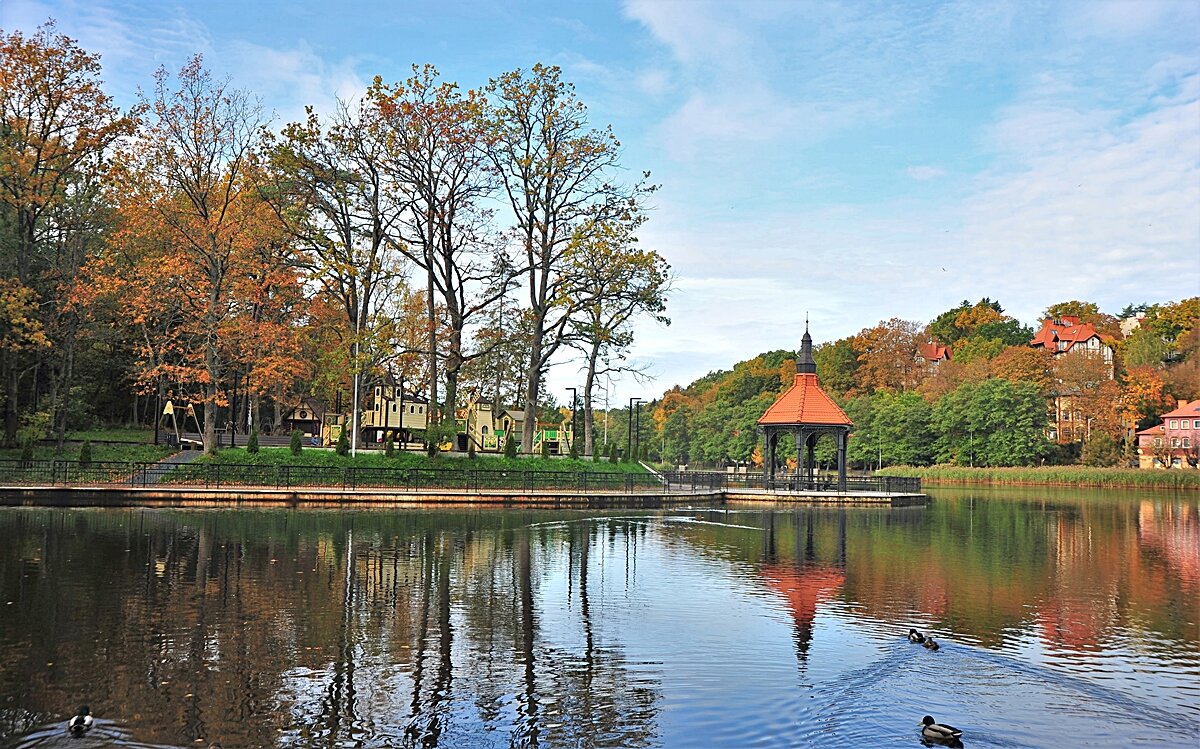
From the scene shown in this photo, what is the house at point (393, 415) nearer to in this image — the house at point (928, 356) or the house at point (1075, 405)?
the house at point (1075, 405)

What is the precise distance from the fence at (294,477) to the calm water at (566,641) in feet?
23.4

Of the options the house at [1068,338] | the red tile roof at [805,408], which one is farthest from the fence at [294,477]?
the house at [1068,338]

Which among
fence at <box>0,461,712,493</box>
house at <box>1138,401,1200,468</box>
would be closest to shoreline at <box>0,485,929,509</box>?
fence at <box>0,461,712,493</box>

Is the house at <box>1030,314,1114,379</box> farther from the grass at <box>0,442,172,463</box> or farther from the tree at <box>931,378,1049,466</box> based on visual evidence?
the grass at <box>0,442,172,463</box>

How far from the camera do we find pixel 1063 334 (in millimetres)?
112375

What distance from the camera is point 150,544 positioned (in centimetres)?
2186

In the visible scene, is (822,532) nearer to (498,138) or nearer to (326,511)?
(326,511)

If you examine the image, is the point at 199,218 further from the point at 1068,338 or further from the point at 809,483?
the point at 1068,338

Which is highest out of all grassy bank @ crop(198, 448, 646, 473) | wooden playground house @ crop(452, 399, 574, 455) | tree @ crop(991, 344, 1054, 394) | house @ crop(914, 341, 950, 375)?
house @ crop(914, 341, 950, 375)

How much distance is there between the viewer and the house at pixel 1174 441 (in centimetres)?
7969

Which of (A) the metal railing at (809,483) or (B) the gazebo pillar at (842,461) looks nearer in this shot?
(A) the metal railing at (809,483)

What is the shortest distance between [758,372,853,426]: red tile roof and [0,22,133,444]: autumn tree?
35.7 metres

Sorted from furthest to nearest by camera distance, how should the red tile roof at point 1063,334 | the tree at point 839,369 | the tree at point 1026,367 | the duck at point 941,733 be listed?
the tree at point 839,369 < the red tile roof at point 1063,334 < the tree at point 1026,367 < the duck at point 941,733

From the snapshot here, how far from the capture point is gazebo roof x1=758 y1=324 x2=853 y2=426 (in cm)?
4888
